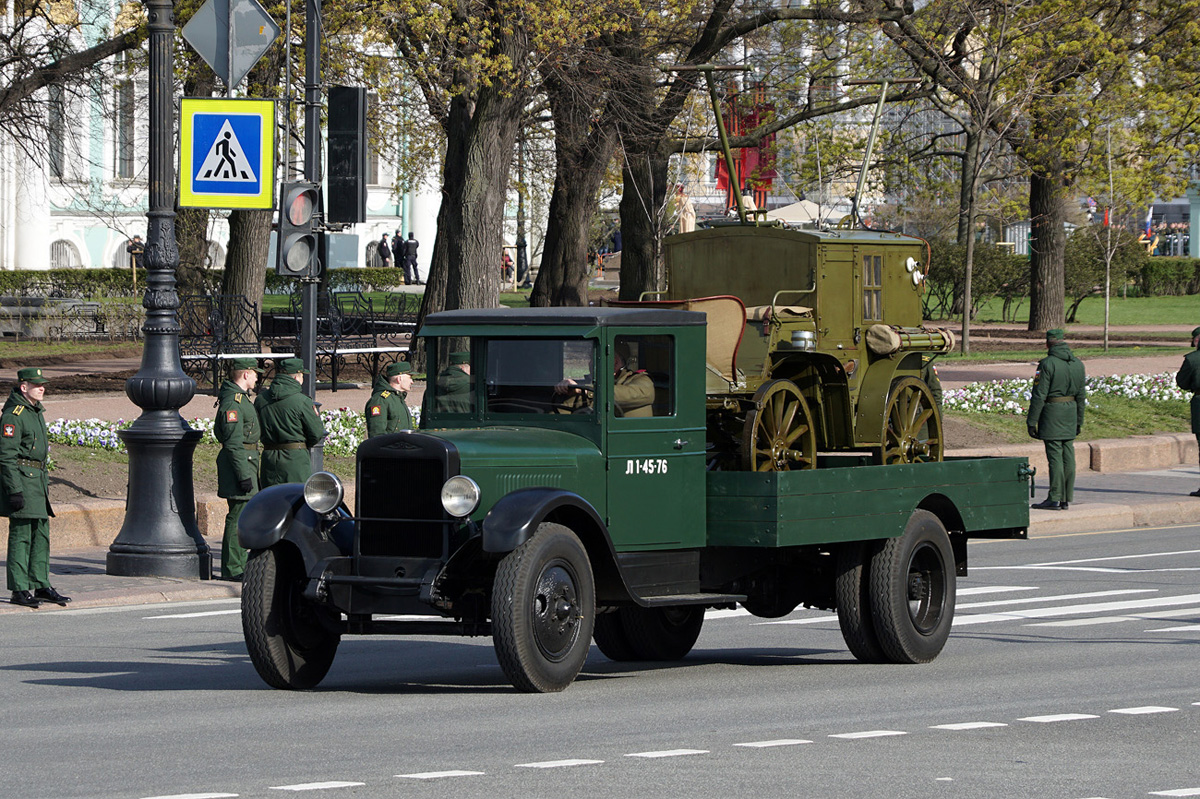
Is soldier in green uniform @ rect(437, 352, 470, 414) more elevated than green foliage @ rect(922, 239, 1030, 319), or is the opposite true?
green foliage @ rect(922, 239, 1030, 319)

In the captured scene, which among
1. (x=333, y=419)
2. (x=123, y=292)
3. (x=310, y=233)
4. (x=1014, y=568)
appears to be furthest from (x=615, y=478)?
(x=123, y=292)

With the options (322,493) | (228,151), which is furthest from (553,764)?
(228,151)

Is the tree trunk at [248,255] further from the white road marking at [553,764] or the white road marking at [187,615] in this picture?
the white road marking at [553,764]

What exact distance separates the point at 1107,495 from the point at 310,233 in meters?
10.6

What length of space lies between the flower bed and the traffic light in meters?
12.4

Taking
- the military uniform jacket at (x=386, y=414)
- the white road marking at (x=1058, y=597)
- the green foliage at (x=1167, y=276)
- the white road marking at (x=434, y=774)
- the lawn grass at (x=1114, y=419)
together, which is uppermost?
the green foliage at (x=1167, y=276)

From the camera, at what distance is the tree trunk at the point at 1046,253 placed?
39344mm

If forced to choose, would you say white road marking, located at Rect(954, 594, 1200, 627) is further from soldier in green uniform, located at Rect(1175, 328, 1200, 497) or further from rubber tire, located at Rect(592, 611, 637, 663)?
soldier in green uniform, located at Rect(1175, 328, 1200, 497)

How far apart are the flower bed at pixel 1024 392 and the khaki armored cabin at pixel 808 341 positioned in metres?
12.2

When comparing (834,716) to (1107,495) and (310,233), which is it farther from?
(1107,495)

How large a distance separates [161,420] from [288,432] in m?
1.13

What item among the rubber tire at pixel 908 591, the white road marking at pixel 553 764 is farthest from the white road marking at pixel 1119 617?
the white road marking at pixel 553 764

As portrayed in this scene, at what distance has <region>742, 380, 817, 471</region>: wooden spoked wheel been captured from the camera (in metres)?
10.8

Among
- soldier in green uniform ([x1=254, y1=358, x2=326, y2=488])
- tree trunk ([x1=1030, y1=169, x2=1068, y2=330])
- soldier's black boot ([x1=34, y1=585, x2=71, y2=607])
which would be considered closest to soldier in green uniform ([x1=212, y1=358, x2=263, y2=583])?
soldier in green uniform ([x1=254, y1=358, x2=326, y2=488])
